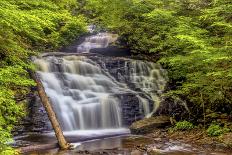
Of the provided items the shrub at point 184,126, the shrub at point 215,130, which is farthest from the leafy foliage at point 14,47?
the shrub at point 215,130

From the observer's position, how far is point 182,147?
35.7 ft

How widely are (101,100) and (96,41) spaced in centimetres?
638

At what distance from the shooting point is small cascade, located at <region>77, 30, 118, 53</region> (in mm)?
19969

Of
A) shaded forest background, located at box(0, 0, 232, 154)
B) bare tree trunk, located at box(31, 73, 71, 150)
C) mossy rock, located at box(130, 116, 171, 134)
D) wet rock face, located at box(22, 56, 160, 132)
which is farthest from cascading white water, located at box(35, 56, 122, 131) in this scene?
bare tree trunk, located at box(31, 73, 71, 150)

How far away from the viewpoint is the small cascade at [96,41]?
786 inches

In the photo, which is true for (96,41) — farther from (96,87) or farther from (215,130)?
(215,130)

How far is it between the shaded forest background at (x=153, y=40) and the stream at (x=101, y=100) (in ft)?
3.04

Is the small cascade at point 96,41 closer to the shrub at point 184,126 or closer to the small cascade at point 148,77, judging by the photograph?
the small cascade at point 148,77

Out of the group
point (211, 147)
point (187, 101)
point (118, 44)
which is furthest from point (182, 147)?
point (118, 44)

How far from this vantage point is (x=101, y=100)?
14.9 m

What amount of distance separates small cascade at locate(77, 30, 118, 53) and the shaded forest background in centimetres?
56

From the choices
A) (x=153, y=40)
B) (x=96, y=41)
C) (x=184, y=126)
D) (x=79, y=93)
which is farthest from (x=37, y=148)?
(x=96, y=41)

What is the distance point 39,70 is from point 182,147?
7.55m

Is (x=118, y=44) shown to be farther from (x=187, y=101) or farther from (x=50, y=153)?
(x=50, y=153)
